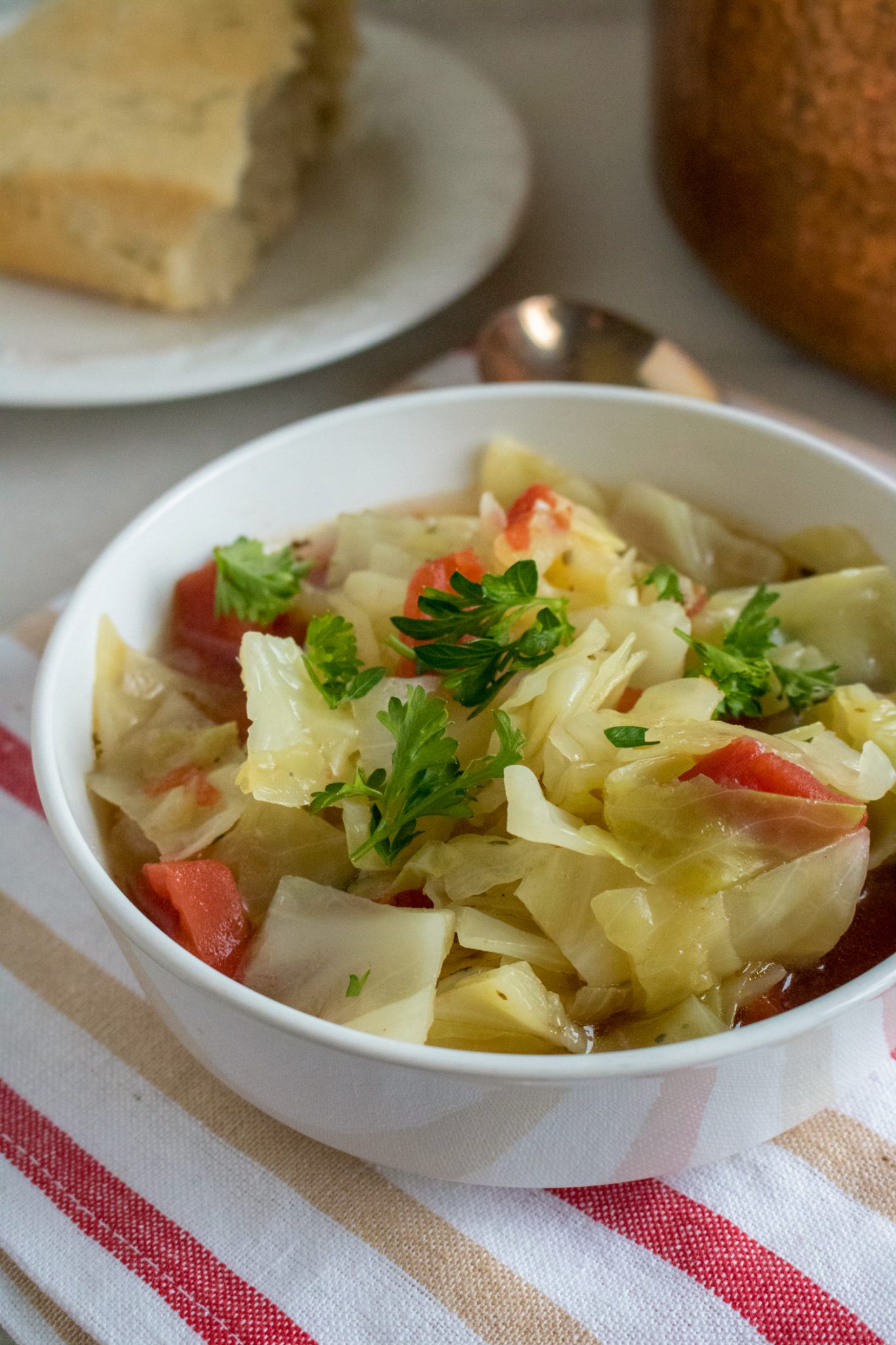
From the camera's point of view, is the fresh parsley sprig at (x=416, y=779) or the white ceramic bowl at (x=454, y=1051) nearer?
the white ceramic bowl at (x=454, y=1051)

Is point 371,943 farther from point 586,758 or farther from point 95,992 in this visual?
point 95,992

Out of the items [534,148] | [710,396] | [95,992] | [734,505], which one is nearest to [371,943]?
[95,992]

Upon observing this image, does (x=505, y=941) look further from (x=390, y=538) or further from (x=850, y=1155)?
(x=390, y=538)

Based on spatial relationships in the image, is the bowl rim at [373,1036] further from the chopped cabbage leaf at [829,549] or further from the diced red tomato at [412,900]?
the chopped cabbage leaf at [829,549]

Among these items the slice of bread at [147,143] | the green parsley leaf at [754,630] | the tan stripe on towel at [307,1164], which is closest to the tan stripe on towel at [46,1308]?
the tan stripe on towel at [307,1164]

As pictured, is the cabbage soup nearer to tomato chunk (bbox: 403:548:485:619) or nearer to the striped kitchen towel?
tomato chunk (bbox: 403:548:485:619)

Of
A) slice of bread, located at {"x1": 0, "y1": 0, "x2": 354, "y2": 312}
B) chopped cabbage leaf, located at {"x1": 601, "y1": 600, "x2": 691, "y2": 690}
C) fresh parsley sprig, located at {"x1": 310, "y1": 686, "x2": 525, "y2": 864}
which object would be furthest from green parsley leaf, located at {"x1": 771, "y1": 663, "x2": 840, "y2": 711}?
slice of bread, located at {"x1": 0, "y1": 0, "x2": 354, "y2": 312}
